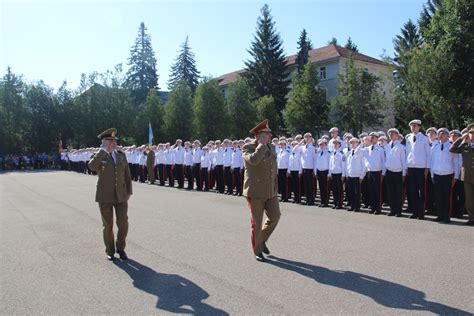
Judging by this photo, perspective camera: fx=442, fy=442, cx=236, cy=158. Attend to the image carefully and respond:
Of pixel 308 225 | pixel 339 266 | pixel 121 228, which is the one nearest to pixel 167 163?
pixel 308 225

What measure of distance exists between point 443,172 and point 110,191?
24.5ft

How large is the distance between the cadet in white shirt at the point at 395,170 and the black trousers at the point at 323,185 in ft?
6.98

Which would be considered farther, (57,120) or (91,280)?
(57,120)

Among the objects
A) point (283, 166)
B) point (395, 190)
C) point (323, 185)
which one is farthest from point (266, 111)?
point (395, 190)

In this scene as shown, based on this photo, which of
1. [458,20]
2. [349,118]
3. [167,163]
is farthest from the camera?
[349,118]

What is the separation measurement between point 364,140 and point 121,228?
745 centimetres

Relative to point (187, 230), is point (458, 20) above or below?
above

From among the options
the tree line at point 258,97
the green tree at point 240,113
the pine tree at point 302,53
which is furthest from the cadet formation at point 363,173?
the pine tree at point 302,53

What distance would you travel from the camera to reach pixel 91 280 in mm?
5934

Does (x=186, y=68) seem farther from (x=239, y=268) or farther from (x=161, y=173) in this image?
(x=239, y=268)

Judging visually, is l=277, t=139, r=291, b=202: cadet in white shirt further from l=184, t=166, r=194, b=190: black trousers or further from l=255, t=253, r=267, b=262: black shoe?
l=255, t=253, r=267, b=262: black shoe

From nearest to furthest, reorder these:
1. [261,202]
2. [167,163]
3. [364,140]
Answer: [261,202], [364,140], [167,163]

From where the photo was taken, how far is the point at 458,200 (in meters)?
10.6

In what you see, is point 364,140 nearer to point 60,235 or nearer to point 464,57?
point 60,235
